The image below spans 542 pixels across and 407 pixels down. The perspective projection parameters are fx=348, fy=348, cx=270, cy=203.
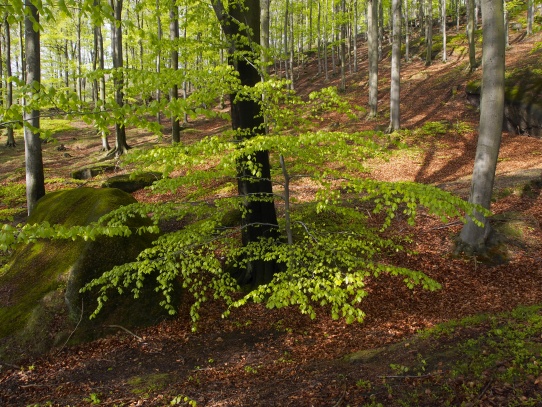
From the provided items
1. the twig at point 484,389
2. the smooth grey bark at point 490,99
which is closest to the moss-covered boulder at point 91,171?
the smooth grey bark at point 490,99

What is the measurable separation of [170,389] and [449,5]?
190 feet

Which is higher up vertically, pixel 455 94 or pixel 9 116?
pixel 455 94

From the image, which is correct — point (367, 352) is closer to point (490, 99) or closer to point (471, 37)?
point (490, 99)

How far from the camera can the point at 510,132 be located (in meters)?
16.6

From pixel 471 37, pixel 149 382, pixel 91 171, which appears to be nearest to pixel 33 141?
pixel 91 171

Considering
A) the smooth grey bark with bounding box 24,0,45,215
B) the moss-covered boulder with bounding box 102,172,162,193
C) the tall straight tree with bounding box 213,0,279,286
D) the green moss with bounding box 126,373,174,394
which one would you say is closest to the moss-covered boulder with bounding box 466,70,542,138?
the tall straight tree with bounding box 213,0,279,286

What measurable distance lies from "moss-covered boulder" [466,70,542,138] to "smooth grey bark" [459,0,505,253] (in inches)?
432

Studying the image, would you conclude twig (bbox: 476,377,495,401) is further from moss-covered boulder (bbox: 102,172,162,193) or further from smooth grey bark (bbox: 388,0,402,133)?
smooth grey bark (bbox: 388,0,402,133)

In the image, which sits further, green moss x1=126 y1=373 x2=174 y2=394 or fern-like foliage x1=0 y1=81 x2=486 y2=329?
green moss x1=126 y1=373 x2=174 y2=394

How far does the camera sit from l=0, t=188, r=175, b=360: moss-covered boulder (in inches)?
227

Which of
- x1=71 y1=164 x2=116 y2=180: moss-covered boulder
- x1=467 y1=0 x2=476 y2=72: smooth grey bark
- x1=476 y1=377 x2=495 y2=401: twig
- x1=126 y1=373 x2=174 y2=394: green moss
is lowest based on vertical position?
x1=126 y1=373 x2=174 y2=394: green moss

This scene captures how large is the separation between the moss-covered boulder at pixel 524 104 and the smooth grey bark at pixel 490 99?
11.0 meters

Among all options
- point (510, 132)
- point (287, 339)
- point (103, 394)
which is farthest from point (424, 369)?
point (510, 132)

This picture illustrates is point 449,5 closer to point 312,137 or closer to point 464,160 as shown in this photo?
point 464,160
